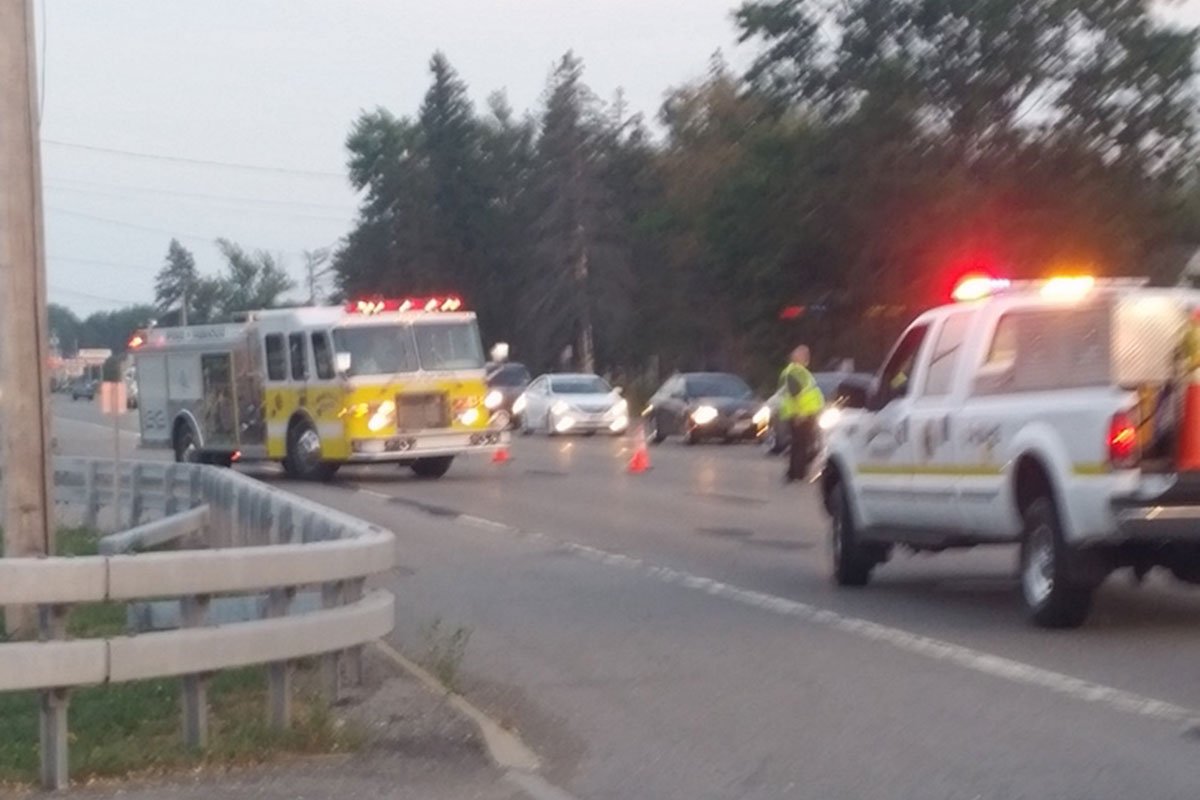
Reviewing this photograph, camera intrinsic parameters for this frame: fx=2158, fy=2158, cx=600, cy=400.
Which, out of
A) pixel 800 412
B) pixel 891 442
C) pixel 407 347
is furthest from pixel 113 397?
pixel 891 442

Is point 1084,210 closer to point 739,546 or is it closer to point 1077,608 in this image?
point 739,546

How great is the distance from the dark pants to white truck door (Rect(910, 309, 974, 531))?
13424 millimetres

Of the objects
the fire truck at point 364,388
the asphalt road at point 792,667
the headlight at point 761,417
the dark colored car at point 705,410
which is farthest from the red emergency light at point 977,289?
the dark colored car at point 705,410

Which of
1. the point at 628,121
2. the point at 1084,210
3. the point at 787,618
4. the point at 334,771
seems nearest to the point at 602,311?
the point at 628,121

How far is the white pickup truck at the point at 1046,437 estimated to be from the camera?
1258 centimetres

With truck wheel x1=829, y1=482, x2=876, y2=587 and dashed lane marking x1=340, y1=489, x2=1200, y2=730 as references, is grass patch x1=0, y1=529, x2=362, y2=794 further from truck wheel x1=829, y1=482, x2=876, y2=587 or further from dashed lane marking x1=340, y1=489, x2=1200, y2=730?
truck wheel x1=829, y1=482, x2=876, y2=587

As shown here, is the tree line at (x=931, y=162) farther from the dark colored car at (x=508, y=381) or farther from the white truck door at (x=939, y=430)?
the white truck door at (x=939, y=430)

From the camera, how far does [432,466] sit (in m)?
33.2

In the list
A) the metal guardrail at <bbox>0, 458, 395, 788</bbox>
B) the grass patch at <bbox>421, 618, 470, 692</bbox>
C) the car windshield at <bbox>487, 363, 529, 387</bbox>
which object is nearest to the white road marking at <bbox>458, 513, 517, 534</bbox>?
the grass patch at <bbox>421, 618, 470, 692</bbox>

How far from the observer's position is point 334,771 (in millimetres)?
9008

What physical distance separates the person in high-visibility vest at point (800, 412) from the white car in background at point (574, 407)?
19.0 m

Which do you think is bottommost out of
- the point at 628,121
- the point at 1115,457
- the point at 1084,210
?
the point at 1115,457

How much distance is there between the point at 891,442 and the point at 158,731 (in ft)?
23.2

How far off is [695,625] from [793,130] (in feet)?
130
